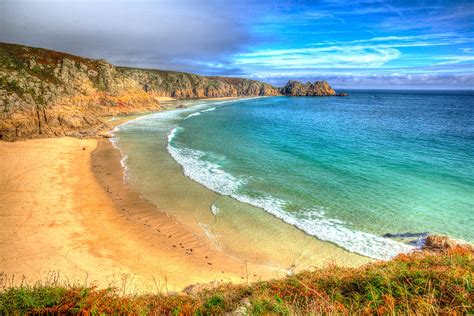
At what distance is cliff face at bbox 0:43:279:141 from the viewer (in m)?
36.2

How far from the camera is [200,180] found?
22.2 meters

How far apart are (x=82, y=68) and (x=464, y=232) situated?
7123 cm

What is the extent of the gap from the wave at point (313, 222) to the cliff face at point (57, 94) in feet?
83.9

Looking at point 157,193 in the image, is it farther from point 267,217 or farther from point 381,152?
point 381,152

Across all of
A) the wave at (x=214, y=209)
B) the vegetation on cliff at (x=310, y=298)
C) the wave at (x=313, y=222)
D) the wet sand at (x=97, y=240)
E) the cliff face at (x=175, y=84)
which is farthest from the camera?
the cliff face at (x=175, y=84)

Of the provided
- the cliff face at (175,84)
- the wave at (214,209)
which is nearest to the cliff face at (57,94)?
the wave at (214,209)

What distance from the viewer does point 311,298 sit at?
6.02 meters

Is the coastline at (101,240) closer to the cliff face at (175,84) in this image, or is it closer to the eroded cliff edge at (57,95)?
the eroded cliff edge at (57,95)

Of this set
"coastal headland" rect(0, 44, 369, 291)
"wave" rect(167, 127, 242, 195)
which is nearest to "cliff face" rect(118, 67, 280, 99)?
"coastal headland" rect(0, 44, 369, 291)

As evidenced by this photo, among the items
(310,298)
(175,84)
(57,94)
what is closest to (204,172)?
(310,298)

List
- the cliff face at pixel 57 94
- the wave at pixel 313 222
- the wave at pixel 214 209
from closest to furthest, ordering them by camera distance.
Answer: the wave at pixel 313 222 < the wave at pixel 214 209 < the cliff face at pixel 57 94

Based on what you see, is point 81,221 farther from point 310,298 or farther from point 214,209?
point 310,298

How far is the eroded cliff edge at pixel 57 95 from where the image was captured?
36.2 meters

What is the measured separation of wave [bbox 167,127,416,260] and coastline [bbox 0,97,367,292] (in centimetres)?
104
